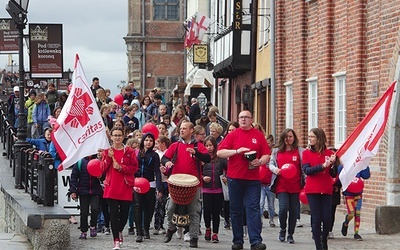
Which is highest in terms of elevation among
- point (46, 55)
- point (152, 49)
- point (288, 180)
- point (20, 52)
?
point (152, 49)

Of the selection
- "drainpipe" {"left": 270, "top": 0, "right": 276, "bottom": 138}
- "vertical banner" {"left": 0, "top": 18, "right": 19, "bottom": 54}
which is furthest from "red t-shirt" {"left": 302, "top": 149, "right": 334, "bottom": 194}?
"vertical banner" {"left": 0, "top": 18, "right": 19, "bottom": 54}

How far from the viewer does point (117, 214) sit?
16.5m

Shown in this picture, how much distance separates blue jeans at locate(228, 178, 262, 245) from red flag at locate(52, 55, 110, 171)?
203 cm

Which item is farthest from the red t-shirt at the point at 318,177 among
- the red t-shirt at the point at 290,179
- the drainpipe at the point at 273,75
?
the drainpipe at the point at 273,75

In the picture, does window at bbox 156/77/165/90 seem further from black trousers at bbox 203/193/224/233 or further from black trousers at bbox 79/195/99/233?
black trousers at bbox 79/195/99/233

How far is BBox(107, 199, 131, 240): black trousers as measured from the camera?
16.4m

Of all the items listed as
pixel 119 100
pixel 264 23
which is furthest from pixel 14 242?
pixel 264 23

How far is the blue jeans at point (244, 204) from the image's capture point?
16.6 metres

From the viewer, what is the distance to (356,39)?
2259 cm

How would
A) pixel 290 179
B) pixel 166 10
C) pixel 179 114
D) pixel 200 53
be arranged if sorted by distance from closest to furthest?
1. pixel 290 179
2. pixel 179 114
3. pixel 200 53
4. pixel 166 10

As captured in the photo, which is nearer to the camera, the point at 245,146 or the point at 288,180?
the point at 245,146

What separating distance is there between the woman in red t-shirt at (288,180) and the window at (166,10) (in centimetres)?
6081

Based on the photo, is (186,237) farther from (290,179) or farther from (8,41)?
(8,41)

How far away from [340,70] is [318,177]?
8.65 meters
